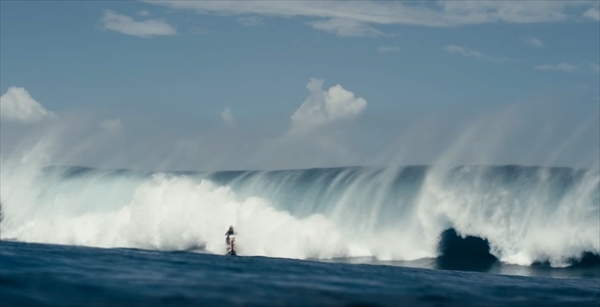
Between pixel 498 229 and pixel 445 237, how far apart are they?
1.99 meters

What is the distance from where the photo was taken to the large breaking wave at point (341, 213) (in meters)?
29.9

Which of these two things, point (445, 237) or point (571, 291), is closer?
point (571, 291)

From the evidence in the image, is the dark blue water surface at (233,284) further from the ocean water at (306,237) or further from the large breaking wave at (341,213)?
the large breaking wave at (341,213)

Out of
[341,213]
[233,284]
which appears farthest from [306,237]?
[233,284]

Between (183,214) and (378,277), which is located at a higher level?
(183,214)

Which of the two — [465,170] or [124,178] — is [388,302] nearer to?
[465,170]

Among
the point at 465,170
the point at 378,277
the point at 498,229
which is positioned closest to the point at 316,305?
the point at 378,277

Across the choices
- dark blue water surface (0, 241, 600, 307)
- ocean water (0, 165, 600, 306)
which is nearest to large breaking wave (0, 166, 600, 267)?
ocean water (0, 165, 600, 306)

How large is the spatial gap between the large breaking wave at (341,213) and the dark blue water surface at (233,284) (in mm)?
11995

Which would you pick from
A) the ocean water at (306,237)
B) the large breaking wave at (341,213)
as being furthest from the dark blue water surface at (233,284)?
the large breaking wave at (341,213)

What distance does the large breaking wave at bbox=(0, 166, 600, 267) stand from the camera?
2989 centimetres

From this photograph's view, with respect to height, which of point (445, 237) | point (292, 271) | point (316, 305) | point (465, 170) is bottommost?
point (316, 305)

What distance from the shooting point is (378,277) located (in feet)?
51.7

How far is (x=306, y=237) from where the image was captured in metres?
32.9
